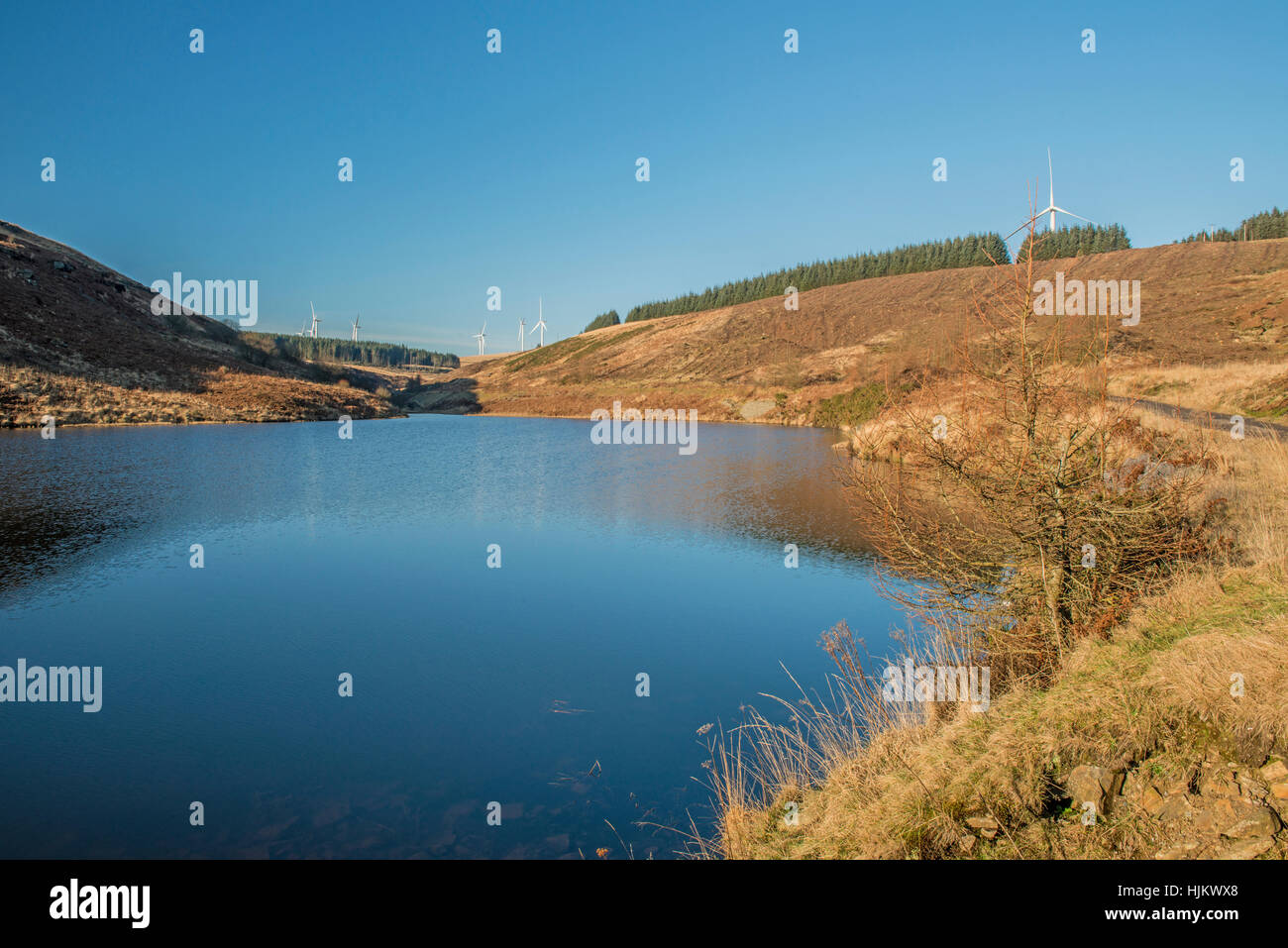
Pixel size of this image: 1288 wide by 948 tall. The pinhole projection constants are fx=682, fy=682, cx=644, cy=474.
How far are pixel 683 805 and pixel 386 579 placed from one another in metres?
8.72

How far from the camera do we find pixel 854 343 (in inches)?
3068

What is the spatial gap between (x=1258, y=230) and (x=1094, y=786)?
133301 mm

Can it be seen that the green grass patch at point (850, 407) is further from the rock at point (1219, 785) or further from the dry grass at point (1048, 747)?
the rock at point (1219, 785)

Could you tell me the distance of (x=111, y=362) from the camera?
49.2 metres

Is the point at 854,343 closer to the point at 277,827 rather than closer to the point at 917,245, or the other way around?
the point at 917,245

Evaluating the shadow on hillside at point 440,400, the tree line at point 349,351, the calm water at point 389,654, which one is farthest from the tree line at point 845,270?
the calm water at point 389,654

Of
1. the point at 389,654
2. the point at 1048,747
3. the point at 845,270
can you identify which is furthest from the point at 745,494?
the point at 845,270

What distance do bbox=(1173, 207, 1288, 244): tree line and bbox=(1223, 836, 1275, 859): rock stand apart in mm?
115743

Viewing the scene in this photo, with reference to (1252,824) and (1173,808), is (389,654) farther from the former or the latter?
(1252,824)

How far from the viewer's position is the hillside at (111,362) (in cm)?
4172

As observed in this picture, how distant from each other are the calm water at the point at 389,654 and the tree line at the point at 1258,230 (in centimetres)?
11019

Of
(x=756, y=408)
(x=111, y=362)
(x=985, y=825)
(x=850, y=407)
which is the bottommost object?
(x=985, y=825)
